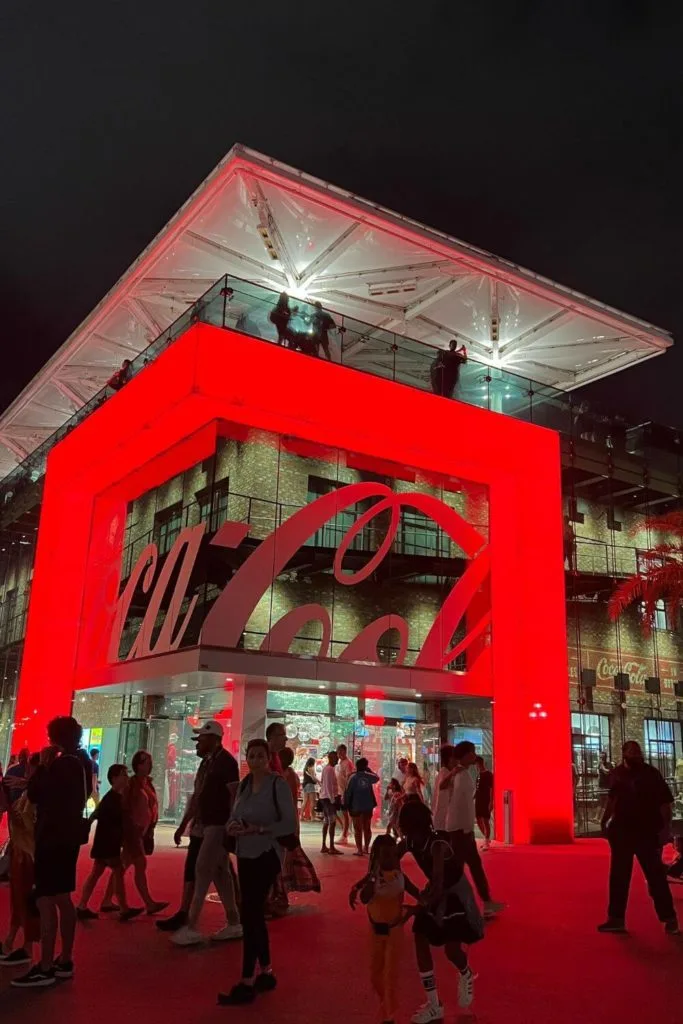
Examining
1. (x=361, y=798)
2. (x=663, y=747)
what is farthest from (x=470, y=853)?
(x=663, y=747)

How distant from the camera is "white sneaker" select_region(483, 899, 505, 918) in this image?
8586 millimetres

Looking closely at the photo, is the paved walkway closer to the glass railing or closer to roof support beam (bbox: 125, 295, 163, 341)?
the glass railing

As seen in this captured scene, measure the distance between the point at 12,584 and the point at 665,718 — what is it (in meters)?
19.5

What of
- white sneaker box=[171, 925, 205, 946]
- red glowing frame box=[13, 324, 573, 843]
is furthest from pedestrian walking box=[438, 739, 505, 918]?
red glowing frame box=[13, 324, 573, 843]

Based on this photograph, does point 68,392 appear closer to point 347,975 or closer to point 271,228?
point 271,228

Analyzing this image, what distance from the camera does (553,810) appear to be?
16.8 m

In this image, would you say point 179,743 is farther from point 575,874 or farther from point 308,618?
point 575,874

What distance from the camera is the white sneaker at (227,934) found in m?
7.21

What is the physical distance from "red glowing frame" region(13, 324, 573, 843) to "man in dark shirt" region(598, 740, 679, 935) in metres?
8.94

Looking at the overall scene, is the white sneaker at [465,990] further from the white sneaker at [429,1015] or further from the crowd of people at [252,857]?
the white sneaker at [429,1015]

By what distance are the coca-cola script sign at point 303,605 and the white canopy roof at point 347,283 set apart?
15.2 feet

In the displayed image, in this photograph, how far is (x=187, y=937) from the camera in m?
7.05

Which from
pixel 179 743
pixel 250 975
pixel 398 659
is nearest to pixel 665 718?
pixel 398 659

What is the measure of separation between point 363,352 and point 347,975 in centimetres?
1161
